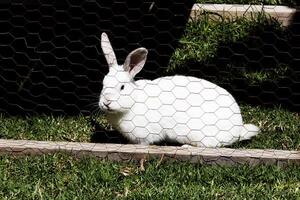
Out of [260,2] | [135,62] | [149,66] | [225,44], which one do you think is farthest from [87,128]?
[260,2]

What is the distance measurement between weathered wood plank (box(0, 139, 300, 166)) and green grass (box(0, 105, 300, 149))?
0.17 meters

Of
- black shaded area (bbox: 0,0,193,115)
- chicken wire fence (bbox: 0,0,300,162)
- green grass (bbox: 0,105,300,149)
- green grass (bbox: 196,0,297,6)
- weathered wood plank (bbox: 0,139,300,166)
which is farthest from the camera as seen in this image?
green grass (bbox: 196,0,297,6)

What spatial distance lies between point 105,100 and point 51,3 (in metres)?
1.59

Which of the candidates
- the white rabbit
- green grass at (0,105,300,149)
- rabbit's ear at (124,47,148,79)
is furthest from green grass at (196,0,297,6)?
rabbit's ear at (124,47,148,79)

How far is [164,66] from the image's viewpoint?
4297 millimetres

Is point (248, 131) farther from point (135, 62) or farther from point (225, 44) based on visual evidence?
point (225, 44)

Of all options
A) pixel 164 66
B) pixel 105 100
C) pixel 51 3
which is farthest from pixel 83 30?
pixel 105 100

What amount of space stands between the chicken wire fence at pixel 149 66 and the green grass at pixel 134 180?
10.1 inches

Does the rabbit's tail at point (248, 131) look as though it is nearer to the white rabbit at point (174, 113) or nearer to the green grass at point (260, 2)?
the white rabbit at point (174, 113)

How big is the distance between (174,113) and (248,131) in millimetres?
387

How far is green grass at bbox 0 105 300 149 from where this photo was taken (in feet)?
12.0

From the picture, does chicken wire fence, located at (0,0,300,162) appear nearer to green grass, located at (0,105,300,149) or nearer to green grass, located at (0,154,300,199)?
green grass, located at (0,105,300,149)

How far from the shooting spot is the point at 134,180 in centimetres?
330

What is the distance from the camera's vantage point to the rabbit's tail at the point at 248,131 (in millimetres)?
3604
